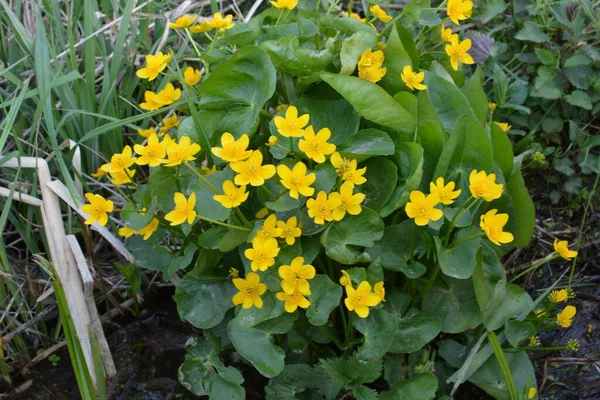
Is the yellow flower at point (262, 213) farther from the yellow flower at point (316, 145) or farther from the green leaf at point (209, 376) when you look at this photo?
the green leaf at point (209, 376)

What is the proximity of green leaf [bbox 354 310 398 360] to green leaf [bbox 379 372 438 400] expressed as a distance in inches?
5.0

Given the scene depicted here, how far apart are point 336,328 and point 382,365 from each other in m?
0.18

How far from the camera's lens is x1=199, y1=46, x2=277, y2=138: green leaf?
174cm

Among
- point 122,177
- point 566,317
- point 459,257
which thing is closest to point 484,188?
point 459,257

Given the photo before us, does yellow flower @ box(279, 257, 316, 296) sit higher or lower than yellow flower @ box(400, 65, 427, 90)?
lower

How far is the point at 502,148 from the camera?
1.90m

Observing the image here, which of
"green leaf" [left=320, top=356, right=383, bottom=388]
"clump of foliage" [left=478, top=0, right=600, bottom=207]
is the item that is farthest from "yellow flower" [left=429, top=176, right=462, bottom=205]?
"clump of foliage" [left=478, top=0, right=600, bottom=207]

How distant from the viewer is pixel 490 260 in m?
1.81

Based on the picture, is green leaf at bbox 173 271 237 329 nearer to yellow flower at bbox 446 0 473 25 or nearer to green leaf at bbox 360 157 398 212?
green leaf at bbox 360 157 398 212

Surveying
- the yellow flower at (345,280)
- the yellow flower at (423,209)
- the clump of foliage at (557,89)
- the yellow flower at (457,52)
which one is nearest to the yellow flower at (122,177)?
the yellow flower at (345,280)

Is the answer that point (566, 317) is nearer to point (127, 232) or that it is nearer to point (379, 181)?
point (379, 181)

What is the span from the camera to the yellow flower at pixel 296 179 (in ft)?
5.03

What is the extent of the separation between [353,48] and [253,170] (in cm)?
46

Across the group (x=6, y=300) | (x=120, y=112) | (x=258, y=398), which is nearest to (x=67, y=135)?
(x=120, y=112)
